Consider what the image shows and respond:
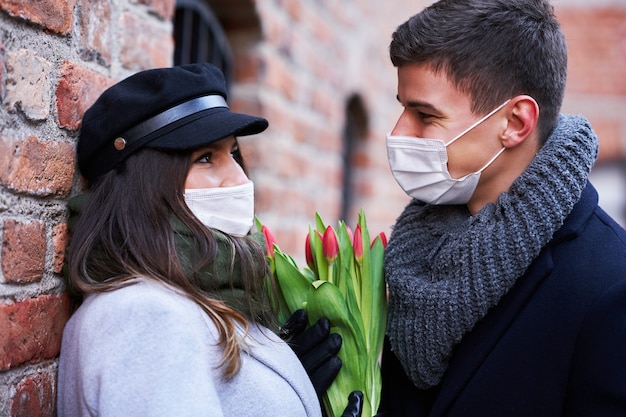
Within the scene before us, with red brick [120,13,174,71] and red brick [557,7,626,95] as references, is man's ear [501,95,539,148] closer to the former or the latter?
red brick [120,13,174,71]

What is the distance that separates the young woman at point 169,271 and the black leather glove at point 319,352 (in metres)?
0.07

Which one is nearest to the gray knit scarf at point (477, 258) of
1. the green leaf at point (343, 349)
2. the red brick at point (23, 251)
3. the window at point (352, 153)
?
the green leaf at point (343, 349)

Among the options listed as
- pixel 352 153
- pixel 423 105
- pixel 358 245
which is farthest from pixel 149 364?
pixel 352 153

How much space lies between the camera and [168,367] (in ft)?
4.64

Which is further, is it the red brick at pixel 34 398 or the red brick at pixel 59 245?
the red brick at pixel 59 245

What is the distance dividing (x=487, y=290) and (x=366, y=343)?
1.17 ft

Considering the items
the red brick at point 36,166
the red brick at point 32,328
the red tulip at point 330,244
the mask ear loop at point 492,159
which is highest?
the mask ear loop at point 492,159

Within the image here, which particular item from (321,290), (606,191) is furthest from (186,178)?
(606,191)

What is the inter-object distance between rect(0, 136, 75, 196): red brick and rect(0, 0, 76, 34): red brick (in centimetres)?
24

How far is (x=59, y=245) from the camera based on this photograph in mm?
1648

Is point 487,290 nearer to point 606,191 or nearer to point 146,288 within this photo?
point 146,288

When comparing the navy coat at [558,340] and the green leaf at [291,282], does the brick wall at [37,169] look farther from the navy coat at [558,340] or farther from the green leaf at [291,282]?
the navy coat at [558,340]

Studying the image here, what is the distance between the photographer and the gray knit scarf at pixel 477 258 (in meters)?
1.72

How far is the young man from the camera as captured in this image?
1673 millimetres
